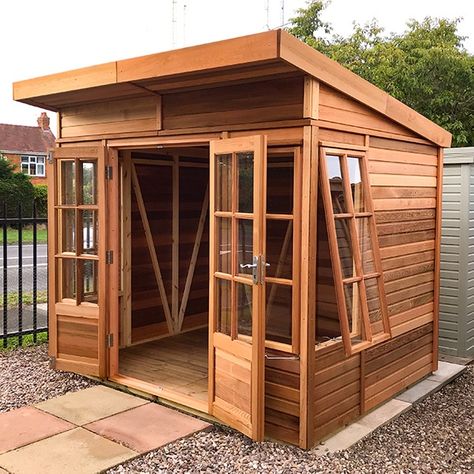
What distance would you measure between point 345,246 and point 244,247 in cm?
73

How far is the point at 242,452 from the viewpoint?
3664mm

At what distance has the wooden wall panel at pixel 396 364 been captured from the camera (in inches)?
176

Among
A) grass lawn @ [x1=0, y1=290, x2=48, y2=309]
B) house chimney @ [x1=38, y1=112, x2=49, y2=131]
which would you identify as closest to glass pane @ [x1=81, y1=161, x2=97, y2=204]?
grass lawn @ [x1=0, y1=290, x2=48, y2=309]

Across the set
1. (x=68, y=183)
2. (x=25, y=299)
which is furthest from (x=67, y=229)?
(x=25, y=299)

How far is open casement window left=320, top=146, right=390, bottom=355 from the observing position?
382cm

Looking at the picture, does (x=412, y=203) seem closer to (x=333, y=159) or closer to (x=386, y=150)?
(x=386, y=150)

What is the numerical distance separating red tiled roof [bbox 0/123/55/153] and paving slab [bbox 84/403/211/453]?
26.8 m

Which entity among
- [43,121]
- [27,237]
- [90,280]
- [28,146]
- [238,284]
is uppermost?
[43,121]

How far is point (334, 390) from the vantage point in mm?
4008

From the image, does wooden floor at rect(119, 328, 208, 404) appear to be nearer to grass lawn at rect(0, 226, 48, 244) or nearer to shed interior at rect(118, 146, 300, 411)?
shed interior at rect(118, 146, 300, 411)

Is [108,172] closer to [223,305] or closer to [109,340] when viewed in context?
[109,340]

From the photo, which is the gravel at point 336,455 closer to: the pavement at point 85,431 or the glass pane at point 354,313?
the pavement at point 85,431

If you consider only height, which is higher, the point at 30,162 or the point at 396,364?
the point at 30,162

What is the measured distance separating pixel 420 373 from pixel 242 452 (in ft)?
7.44
